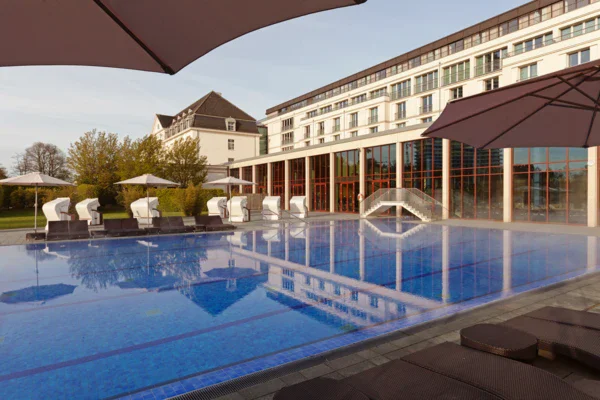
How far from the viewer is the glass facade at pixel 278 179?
3856 cm

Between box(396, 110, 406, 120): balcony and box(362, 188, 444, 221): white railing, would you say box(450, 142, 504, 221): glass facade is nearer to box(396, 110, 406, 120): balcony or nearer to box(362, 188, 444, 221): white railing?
box(362, 188, 444, 221): white railing

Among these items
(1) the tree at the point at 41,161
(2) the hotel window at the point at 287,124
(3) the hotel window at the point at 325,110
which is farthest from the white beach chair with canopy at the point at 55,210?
(2) the hotel window at the point at 287,124

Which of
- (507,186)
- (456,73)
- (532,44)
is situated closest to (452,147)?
(507,186)

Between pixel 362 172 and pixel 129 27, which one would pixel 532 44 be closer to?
pixel 362 172

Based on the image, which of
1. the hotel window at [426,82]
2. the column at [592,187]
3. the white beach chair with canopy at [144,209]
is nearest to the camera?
the column at [592,187]

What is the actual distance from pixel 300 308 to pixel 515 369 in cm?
391

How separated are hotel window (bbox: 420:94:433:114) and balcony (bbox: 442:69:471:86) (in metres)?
2.03

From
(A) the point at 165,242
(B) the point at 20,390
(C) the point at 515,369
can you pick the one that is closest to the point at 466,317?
(C) the point at 515,369

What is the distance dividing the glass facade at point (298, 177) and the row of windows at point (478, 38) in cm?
1663

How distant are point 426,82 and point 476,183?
63.1ft

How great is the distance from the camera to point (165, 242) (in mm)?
14570

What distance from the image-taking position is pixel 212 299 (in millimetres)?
7020

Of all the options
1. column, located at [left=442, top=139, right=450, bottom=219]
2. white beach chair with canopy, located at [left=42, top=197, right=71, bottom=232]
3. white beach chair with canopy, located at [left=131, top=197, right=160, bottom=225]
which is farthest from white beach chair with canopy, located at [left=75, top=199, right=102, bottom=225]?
column, located at [left=442, top=139, right=450, bottom=219]

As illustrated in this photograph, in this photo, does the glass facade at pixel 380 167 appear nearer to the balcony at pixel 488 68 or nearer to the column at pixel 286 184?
the column at pixel 286 184
